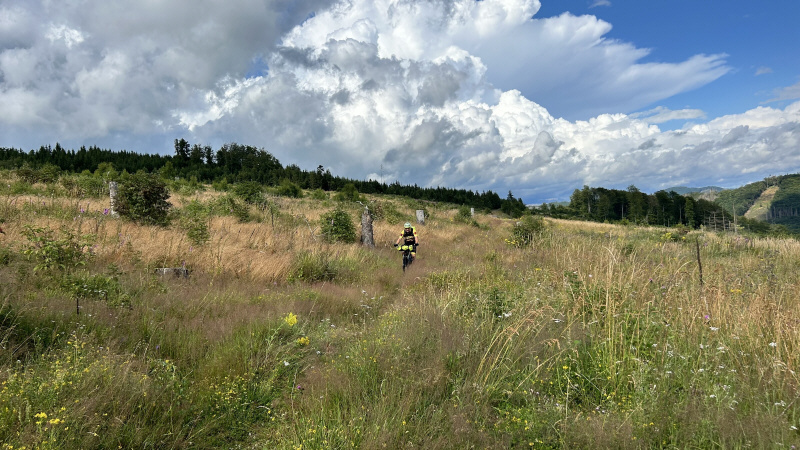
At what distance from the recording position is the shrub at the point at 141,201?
10.9 metres

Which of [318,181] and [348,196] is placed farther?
[318,181]

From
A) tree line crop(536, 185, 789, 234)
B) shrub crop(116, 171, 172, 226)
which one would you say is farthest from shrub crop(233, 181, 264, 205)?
tree line crop(536, 185, 789, 234)

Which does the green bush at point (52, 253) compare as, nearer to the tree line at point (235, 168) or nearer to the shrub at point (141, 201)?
the shrub at point (141, 201)

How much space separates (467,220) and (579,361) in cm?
2566

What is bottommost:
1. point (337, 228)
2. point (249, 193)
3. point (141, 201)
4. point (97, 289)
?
point (97, 289)

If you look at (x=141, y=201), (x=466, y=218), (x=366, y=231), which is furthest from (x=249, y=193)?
(x=466, y=218)

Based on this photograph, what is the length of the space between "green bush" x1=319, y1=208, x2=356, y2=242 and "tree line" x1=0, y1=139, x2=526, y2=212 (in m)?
40.1

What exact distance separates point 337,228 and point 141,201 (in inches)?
234

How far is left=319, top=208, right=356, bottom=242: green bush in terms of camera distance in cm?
1345

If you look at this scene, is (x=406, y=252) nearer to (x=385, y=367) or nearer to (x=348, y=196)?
(x=385, y=367)

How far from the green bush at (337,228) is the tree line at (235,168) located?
131ft

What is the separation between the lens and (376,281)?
8906 mm

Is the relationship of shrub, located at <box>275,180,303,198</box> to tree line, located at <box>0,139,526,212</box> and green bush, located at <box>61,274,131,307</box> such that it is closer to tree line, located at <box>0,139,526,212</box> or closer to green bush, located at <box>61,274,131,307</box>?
tree line, located at <box>0,139,526,212</box>

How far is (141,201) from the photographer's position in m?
10.9
